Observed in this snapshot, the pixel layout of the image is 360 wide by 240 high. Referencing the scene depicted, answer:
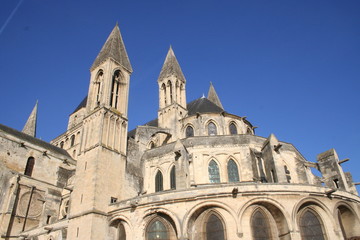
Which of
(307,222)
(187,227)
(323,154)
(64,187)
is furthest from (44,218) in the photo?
(323,154)

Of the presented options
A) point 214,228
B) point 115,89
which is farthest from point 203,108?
point 214,228

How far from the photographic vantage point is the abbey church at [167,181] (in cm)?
1438

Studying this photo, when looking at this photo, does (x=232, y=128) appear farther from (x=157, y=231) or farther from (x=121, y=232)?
(x=121, y=232)

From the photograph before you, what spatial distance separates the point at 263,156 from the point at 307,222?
550cm

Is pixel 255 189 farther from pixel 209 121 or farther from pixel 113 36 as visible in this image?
pixel 113 36

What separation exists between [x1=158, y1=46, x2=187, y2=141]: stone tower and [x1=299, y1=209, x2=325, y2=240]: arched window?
1322cm

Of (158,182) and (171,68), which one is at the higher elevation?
(171,68)

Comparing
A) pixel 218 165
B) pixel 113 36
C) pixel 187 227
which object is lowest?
pixel 187 227

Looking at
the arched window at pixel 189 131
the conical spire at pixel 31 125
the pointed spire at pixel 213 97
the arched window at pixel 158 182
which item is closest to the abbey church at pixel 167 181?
the arched window at pixel 158 182

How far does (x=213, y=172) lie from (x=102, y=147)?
769 centimetres

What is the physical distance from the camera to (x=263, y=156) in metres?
19.2

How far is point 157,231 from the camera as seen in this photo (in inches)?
594

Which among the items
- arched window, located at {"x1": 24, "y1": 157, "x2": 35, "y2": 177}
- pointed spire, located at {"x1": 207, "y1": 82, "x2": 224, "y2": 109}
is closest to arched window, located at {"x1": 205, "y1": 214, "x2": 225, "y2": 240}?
arched window, located at {"x1": 24, "y1": 157, "x2": 35, "y2": 177}

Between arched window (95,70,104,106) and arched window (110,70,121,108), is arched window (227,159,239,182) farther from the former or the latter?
arched window (95,70,104,106)
